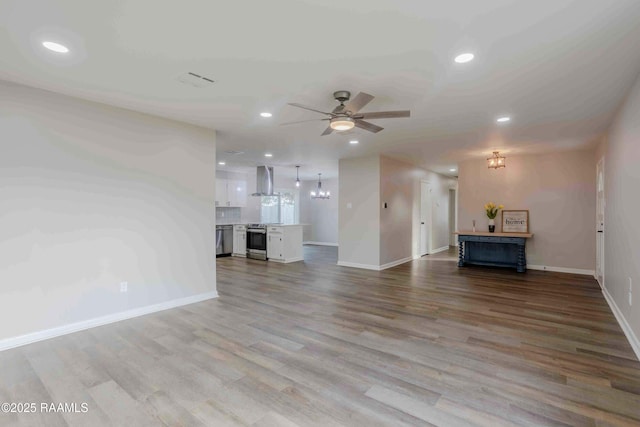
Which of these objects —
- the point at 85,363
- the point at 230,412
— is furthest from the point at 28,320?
the point at 230,412

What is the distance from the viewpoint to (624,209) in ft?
10.9

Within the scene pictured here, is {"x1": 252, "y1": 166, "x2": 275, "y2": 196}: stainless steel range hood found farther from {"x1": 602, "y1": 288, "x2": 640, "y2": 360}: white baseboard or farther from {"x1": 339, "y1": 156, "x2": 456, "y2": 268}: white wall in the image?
{"x1": 602, "y1": 288, "x2": 640, "y2": 360}: white baseboard

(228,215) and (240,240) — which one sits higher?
(228,215)

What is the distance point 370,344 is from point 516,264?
5.00m

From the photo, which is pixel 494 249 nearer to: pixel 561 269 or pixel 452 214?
pixel 561 269

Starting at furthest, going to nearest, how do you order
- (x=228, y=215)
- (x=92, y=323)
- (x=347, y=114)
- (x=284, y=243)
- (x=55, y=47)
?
(x=228, y=215) → (x=284, y=243) → (x=92, y=323) → (x=347, y=114) → (x=55, y=47)

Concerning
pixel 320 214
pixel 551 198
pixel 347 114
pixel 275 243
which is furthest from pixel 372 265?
pixel 320 214

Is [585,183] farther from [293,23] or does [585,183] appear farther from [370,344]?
[293,23]

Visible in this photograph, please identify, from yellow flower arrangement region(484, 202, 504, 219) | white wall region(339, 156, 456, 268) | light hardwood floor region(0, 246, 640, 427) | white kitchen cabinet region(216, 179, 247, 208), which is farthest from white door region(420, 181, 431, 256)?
white kitchen cabinet region(216, 179, 247, 208)

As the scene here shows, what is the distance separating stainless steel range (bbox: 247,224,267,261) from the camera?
8133 millimetres

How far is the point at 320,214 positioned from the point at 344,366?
374 inches

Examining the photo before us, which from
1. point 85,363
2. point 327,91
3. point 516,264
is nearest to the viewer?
point 85,363

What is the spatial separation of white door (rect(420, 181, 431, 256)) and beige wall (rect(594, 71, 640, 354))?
170 inches

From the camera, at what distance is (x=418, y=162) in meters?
7.70
